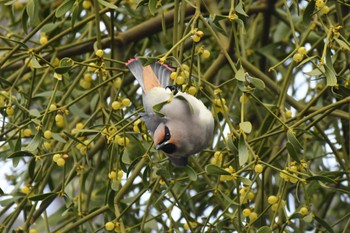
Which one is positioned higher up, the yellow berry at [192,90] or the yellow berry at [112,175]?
the yellow berry at [192,90]

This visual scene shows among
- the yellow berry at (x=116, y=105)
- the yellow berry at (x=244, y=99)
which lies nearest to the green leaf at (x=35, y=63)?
the yellow berry at (x=116, y=105)

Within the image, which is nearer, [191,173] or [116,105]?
[191,173]

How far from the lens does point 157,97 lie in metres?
1.55

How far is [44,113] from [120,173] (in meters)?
0.18

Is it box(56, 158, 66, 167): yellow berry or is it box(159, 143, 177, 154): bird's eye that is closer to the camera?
box(159, 143, 177, 154): bird's eye

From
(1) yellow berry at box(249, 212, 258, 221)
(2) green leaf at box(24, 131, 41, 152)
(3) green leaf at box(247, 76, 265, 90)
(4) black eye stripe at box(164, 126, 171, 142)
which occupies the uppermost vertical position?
(2) green leaf at box(24, 131, 41, 152)

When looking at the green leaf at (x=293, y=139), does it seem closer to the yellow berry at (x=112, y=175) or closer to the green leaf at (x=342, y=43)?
the green leaf at (x=342, y=43)

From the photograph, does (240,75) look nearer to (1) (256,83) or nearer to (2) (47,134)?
(1) (256,83)

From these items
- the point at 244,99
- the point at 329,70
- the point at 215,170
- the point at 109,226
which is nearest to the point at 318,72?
the point at 329,70

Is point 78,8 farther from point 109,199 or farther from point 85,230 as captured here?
point 85,230

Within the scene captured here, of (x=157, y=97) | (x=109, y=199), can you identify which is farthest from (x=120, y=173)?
(x=157, y=97)

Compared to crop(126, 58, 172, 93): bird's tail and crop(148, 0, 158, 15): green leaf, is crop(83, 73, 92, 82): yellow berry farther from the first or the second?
crop(148, 0, 158, 15): green leaf

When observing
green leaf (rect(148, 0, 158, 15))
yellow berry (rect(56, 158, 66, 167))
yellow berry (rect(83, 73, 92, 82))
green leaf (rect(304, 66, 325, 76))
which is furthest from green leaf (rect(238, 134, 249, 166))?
yellow berry (rect(83, 73, 92, 82))

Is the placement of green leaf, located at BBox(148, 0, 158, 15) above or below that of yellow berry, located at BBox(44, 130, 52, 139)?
above
